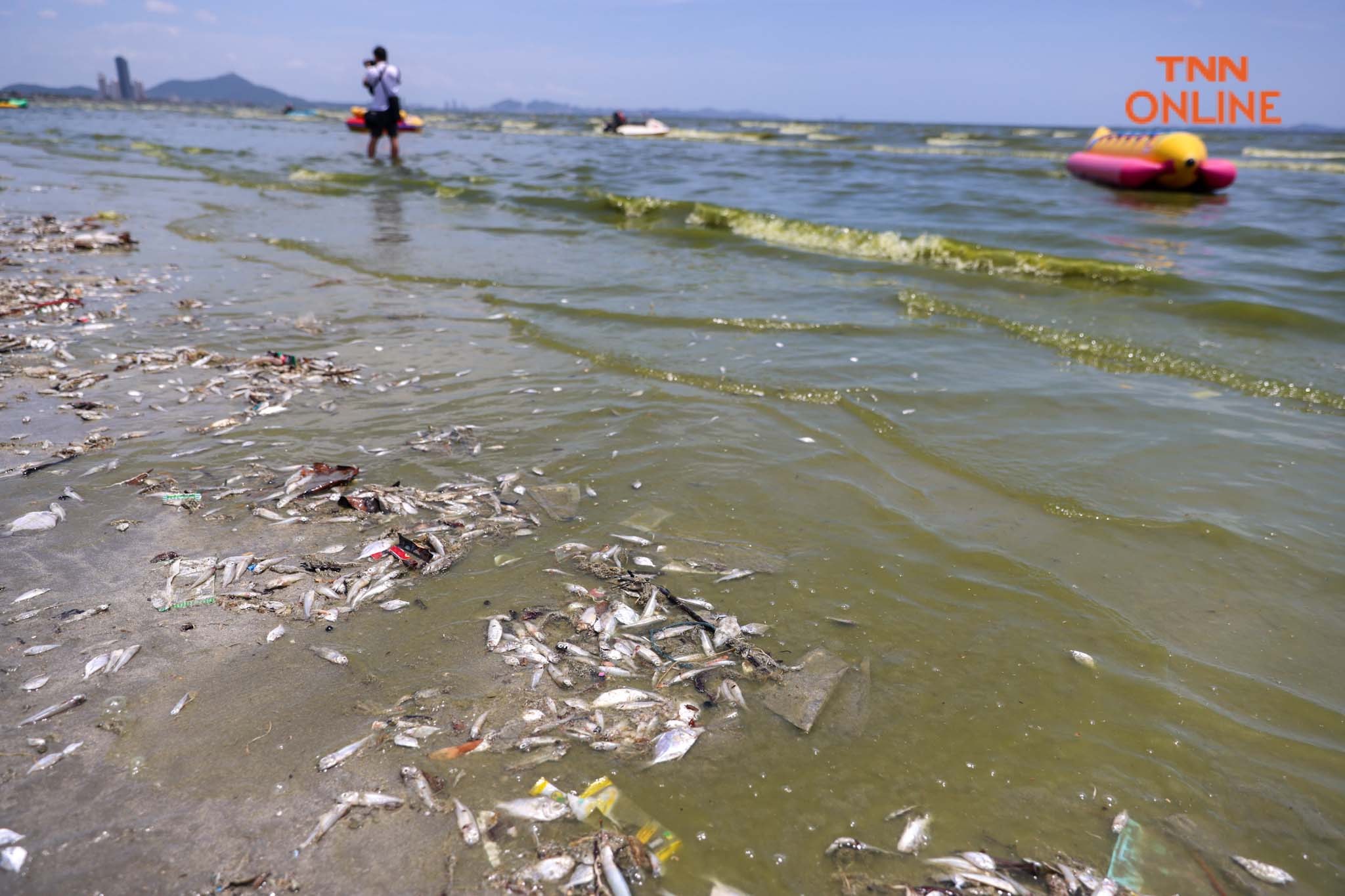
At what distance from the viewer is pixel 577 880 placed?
2381 millimetres

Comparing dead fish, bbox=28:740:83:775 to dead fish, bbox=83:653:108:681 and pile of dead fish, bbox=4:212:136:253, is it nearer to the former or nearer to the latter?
dead fish, bbox=83:653:108:681

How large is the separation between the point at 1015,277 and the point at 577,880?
12.4 metres

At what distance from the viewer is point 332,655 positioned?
132 inches

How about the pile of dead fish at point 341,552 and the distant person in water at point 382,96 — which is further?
the distant person in water at point 382,96

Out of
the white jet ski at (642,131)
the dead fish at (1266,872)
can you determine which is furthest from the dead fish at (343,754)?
the white jet ski at (642,131)

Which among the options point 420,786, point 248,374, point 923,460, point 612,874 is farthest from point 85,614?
point 923,460

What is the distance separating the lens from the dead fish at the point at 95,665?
315 centimetres

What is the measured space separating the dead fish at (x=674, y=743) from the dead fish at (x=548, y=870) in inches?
21.0

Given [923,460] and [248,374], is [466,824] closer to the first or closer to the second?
[923,460]

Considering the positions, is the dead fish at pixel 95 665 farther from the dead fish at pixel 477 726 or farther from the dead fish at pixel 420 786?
the dead fish at pixel 477 726

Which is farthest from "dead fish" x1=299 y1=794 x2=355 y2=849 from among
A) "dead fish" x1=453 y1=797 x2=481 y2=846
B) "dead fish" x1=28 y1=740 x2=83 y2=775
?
"dead fish" x1=28 y1=740 x2=83 y2=775

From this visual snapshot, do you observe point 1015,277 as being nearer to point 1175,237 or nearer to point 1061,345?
point 1061,345

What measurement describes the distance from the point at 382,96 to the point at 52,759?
25.9 meters

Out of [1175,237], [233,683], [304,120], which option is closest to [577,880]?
[233,683]
